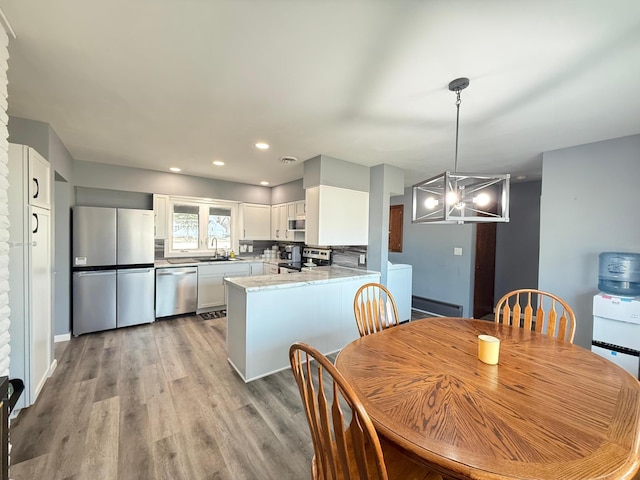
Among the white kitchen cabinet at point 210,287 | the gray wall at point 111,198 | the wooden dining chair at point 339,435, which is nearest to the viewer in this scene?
the wooden dining chair at point 339,435

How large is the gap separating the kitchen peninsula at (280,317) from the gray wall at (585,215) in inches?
88.1

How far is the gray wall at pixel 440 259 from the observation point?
4258mm

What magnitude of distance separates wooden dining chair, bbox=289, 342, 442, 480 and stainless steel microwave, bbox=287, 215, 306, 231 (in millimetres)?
3630

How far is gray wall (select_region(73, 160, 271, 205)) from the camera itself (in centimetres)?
364

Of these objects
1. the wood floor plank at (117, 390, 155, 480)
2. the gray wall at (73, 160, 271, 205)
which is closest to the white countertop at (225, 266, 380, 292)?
the wood floor plank at (117, 390, 155, 480)

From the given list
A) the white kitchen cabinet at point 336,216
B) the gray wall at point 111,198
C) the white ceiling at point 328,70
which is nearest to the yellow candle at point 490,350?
the white ceiling at point 328,70

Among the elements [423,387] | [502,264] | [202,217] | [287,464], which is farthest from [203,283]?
[502,264]

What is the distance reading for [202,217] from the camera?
4875 millimetres

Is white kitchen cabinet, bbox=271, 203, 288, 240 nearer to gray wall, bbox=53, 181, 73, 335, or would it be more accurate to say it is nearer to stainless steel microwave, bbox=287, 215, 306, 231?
stainless steel microwave, bbox=287, 215, 306, 231

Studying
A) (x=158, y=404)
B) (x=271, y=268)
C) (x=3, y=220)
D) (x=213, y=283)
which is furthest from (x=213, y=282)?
(x=3, y=220)

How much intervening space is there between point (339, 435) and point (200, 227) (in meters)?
Result: 4.76

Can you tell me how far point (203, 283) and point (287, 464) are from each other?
3.33 metres

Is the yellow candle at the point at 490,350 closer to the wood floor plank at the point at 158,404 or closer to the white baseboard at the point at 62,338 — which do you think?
the wood floor plank at the point at 158,404

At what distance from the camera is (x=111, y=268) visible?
3570mm
